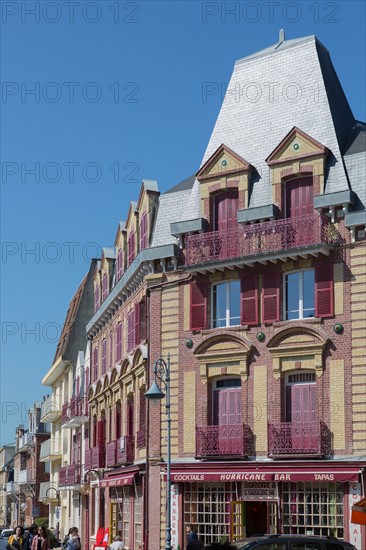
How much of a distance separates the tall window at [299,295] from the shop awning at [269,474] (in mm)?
4838

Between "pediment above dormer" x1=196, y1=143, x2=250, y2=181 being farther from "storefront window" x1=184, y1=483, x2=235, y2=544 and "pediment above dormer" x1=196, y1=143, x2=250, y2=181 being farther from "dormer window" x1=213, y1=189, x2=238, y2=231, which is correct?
"storefront window" x1=184, y1=483, x2=235, y2=544

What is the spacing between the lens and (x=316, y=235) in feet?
102

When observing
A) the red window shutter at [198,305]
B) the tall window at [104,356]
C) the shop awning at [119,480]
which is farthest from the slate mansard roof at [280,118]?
the tall window at [104,356]

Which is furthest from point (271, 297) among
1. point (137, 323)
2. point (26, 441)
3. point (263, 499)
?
point (26, 441)

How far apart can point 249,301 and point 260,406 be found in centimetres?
345

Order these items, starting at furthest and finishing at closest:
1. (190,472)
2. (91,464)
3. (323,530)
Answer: (91,464) → (190,472) → (323,530)

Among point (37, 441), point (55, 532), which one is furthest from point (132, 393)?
point (37, 441)

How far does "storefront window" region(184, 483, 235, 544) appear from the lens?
32.1m

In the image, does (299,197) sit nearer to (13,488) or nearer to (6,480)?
(13,488)

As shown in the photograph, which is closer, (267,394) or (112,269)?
(267,394)

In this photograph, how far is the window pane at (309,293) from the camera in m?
31.4

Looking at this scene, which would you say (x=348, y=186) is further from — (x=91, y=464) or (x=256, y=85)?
(x=91, y=464)

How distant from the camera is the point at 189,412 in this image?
1314 inches

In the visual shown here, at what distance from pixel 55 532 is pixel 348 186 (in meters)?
36.8
